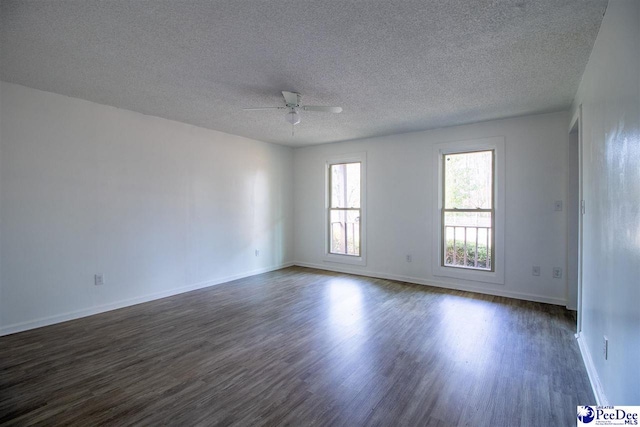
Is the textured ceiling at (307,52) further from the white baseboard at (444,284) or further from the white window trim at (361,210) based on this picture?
the white baseboard at (444,284)

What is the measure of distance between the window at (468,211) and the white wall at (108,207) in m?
3.52

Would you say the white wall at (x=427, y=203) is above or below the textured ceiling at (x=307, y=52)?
below

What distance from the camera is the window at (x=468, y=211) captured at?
461 cm

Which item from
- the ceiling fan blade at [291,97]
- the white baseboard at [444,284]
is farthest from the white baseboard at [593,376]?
the ceiling fan blade at [291,97]

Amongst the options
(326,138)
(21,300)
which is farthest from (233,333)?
(326,138)

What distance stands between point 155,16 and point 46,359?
2.95 m

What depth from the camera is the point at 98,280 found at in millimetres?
3727

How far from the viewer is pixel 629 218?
1.46 m

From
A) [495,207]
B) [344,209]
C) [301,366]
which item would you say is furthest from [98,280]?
[495,207]

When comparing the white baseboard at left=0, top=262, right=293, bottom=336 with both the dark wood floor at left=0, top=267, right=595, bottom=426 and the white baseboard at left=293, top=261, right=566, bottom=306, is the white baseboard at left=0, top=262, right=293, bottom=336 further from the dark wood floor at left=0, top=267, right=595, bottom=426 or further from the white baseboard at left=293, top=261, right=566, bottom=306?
the white baseboard at left=293, top=261, right=566, bottom=306

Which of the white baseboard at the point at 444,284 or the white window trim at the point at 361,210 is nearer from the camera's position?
the white baseboard at the point at 444,284

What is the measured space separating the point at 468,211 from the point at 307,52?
361cm

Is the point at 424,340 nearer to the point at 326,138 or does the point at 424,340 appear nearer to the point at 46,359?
the point at 46,359

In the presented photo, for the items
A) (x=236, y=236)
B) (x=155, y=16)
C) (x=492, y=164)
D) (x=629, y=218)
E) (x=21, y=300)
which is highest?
(x=155, y=16)
